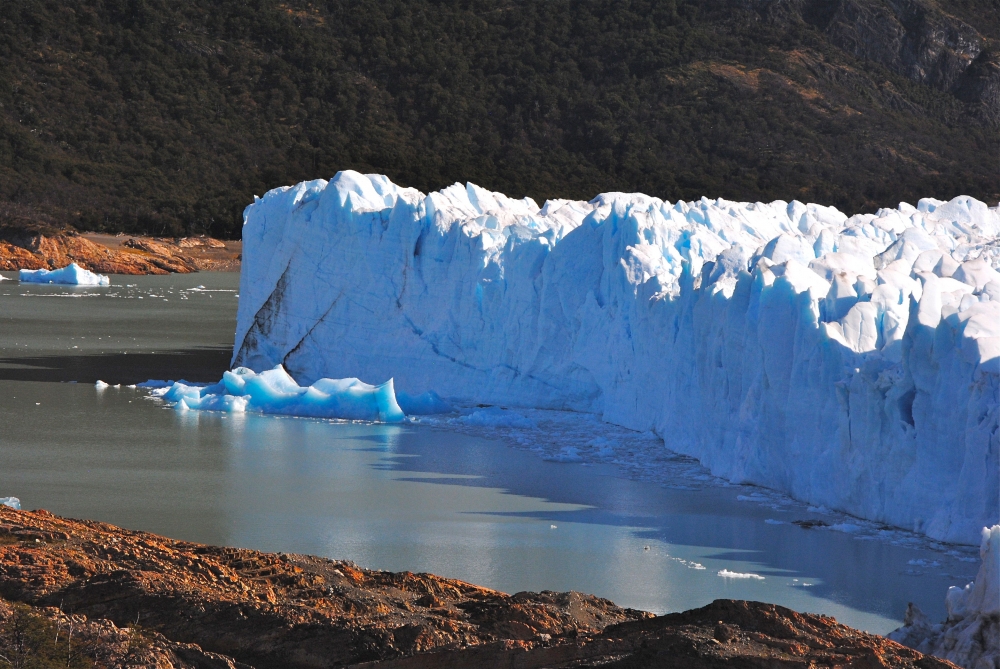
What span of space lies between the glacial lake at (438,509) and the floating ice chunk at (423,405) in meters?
0.73

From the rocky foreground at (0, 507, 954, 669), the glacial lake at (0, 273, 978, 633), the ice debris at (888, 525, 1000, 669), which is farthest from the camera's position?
the glacial lake at (0, 273, 978, 633)

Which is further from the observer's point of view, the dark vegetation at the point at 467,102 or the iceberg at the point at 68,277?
the dark vegetation at the point at 467,102

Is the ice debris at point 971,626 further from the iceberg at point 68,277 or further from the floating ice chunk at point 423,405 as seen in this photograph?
the iceberg at point 68,277

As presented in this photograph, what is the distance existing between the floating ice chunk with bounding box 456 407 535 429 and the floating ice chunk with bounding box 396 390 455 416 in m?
0.49

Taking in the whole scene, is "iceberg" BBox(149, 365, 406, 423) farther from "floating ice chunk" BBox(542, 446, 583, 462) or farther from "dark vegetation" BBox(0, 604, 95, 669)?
"dark vegetation" BBox(0, 604, 95, 669)

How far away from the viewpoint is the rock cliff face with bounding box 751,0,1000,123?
55.4 m

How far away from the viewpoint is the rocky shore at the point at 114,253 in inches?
1626

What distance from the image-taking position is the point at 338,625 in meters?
4.64

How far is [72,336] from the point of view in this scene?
68.3 ft

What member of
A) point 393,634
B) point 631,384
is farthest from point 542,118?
point 393,634

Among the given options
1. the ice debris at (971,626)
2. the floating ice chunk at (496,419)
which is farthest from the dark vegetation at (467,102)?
the ice debris at (971,626)

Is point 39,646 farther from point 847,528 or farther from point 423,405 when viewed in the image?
point 423,405

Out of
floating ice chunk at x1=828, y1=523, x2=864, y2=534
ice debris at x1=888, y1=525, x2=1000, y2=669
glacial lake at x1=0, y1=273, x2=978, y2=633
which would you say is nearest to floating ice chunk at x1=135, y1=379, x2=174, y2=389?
glacial lake at x1=0, y1=273, x2=978, y2=633

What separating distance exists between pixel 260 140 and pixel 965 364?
5077cm
